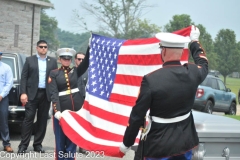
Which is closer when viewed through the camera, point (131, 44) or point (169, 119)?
point (169, 119)

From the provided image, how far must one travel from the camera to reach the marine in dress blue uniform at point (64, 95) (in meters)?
6.70

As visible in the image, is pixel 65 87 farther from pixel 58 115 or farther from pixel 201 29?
pixel 201 29

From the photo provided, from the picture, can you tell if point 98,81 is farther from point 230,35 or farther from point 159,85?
point 230,35

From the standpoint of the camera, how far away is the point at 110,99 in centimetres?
641

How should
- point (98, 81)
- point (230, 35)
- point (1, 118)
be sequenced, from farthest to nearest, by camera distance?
point (230, 35)
point (1, 118)
point (98, 81)

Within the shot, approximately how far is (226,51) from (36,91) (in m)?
67.6

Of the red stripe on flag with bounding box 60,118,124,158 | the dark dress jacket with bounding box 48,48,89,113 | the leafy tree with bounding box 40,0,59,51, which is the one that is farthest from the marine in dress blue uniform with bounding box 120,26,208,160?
the leafy tree with bounding box 40,0,59,51

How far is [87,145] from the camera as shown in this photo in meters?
6.05

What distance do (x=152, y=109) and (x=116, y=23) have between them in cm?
5080

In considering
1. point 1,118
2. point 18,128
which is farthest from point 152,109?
point 18,128

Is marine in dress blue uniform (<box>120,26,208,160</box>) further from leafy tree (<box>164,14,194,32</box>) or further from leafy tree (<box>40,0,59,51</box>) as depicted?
leafy tree (<box>40,0,59,51</box>)

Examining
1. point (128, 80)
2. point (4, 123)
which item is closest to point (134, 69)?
point (128, 80)

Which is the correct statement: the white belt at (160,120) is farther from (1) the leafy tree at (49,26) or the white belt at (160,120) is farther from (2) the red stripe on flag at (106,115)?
(1) the leafy tree at (49,26)

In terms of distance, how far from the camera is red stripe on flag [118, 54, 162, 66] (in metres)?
6.04
